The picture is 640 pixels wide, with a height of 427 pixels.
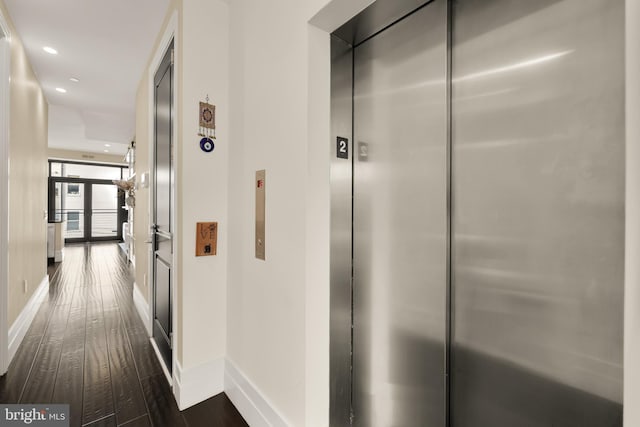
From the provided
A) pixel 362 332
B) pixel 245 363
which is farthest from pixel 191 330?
pixel 362 332

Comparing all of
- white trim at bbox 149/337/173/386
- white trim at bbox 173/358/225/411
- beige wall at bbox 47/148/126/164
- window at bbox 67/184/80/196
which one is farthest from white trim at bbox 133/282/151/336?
window at bbox 67/184/80/196

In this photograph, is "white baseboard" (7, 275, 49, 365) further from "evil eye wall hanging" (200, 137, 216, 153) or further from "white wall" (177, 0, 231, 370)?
"evil eye wall hanging" (200, 137, 216, 153)

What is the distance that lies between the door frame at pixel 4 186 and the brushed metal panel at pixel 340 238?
A: 2710 millimetres

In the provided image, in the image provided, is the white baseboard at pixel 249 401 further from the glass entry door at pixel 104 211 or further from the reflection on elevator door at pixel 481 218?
the glass entry door at pixel 104 211

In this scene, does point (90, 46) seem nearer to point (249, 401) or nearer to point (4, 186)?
point (4, 186)

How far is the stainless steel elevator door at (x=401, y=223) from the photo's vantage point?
4.12 ft

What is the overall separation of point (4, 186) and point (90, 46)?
5.58 ft

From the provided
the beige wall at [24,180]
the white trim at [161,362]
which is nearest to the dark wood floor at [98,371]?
the white trim at [161,362]

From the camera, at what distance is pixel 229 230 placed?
7.15 ft

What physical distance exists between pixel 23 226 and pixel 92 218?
8.76 meters

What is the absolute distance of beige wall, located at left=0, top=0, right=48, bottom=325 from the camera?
2.69 meters

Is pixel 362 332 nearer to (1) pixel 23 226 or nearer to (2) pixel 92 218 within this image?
(1) pixel 23 226

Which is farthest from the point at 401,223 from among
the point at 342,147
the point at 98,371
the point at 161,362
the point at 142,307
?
the point at 142,307

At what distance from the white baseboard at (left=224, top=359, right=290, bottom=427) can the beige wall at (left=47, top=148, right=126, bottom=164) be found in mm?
10723
